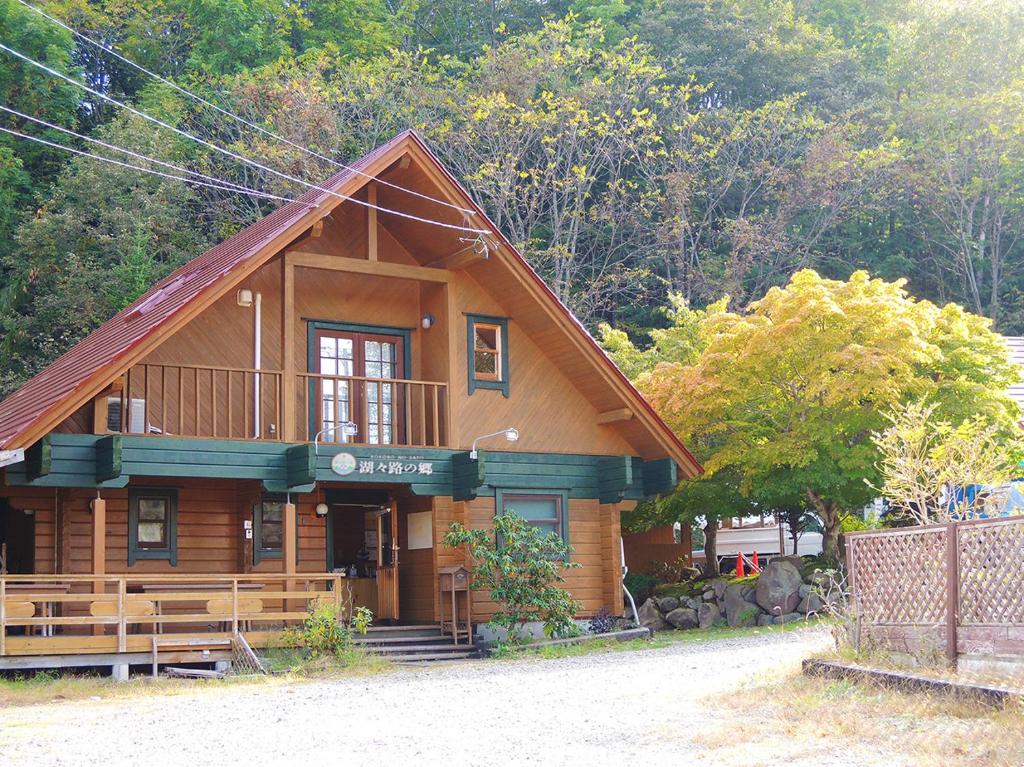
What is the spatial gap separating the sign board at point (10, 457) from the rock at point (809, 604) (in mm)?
12217

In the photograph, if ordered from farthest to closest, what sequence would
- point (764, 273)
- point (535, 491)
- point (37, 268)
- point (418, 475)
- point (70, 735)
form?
point (764, 273) < point (37, 268) < point (535, 491) < point (418, 475) < point (70, 735)

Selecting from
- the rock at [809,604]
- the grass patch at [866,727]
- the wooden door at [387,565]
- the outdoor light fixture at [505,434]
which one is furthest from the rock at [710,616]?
the grass patch at [866,727]

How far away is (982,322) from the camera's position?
70.2 ft

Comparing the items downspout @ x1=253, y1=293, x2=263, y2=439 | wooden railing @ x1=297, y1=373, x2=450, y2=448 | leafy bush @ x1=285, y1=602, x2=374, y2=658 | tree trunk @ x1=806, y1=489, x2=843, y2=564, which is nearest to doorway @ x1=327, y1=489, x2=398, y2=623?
wooden railing @ x1=297, y1=373, x2=450, y2=448

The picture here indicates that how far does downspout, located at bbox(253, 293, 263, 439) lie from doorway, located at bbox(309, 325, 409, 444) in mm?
915

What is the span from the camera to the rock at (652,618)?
76.9ft

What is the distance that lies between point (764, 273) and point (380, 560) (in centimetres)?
2219

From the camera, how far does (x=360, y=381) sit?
795 inches

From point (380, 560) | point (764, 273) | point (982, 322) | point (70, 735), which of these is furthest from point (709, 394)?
point (764, 273)

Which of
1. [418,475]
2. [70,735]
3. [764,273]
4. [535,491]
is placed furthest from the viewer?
[764,273]

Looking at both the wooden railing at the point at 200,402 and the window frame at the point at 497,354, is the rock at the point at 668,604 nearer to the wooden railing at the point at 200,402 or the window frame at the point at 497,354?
the window frame at the point at 497,354

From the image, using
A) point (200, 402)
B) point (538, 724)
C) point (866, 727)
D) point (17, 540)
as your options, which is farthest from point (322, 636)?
point (866, 727)

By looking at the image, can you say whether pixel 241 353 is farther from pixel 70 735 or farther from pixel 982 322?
pixel 982 322

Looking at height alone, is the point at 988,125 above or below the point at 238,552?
above
